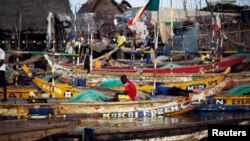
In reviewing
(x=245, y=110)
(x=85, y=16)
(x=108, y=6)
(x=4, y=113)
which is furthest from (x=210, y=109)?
(x=108, y=6)

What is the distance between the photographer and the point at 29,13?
90.3 ft

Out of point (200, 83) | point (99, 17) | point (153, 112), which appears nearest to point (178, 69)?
point (200, 83)

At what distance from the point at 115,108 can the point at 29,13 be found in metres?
18.7

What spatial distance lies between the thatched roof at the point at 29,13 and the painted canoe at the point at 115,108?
1673 cm

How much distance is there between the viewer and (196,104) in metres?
11.2

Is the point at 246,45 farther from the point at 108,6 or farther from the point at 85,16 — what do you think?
the point at 108,6

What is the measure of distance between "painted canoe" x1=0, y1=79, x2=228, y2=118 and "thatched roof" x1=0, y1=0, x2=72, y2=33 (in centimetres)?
1673

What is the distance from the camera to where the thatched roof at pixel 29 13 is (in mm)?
26469

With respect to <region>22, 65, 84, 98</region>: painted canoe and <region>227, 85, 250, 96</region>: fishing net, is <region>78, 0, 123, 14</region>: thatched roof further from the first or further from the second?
<region>227, 85, 250, 96</region>: fishing net

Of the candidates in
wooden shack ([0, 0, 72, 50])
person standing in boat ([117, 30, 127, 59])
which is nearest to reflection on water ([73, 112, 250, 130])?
person standing in boat ([117, 30, 127, 59])

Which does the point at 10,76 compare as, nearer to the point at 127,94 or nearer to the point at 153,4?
the point at 153,4

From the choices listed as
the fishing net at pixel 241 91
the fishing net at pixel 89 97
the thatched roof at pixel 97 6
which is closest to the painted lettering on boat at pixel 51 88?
the fishing net at pixel 89 97

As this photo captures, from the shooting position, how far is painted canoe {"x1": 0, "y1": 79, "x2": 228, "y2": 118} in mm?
9953

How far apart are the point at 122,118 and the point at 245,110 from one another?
3.79 meters
